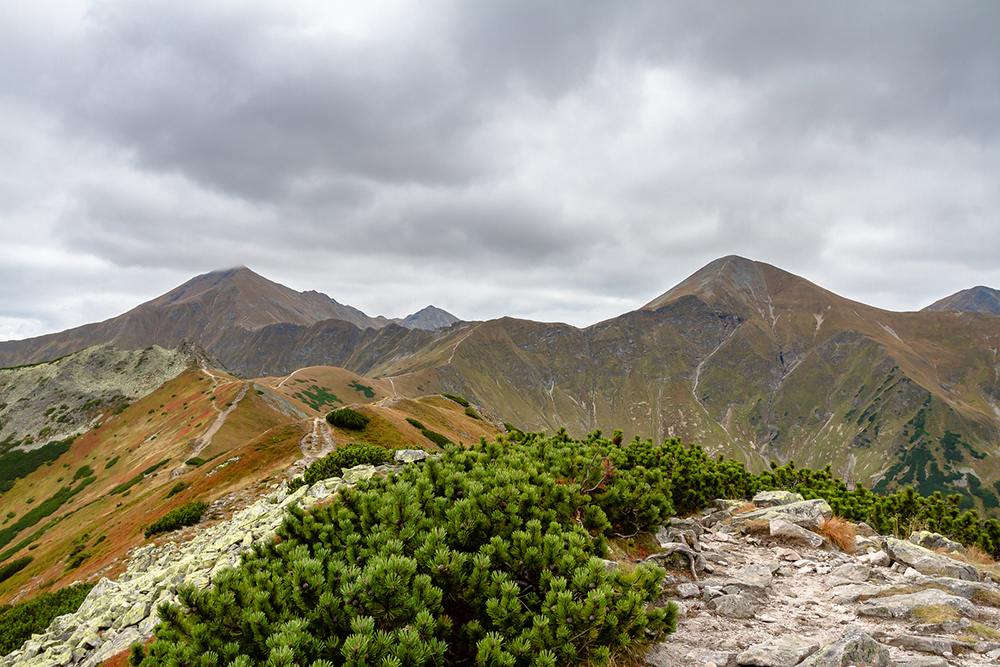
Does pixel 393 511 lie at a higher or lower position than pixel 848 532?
higher

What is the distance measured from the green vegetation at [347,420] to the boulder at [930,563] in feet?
134

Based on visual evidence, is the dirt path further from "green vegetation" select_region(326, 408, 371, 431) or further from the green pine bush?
the green pine bush

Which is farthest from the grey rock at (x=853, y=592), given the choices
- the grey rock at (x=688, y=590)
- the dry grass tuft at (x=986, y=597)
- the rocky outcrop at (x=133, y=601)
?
the rocky outcrop at (x=133, y=601)

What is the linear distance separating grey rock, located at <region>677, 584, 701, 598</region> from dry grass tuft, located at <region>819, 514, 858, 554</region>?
23.4 feet

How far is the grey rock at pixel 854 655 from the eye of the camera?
6.20 m

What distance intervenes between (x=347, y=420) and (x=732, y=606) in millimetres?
40310

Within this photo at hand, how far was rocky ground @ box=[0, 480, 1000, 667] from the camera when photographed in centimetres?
688

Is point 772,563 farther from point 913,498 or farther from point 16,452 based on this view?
point 16,452

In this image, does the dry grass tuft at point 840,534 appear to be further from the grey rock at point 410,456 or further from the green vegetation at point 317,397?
the green vegetation at point 317,397

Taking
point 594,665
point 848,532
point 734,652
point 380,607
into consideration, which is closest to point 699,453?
point 848,532

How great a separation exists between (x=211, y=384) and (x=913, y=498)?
4468 inches

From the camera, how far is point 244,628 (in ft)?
19.3

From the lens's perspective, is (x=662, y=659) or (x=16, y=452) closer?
(x=662, y=659)

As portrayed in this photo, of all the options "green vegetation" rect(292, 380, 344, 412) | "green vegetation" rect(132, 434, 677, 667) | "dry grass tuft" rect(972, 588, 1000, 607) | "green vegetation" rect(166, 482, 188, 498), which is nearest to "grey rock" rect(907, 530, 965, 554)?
"dry grass tuft" rect(972, 588, 1000, 607)
